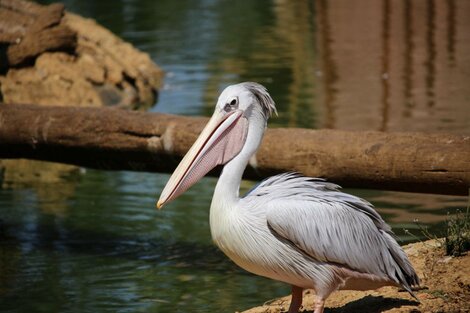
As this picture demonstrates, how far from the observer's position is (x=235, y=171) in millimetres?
4977

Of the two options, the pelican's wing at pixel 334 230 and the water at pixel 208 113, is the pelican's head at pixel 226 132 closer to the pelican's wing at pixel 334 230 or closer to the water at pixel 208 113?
the pelican's wing at pixel 334 230

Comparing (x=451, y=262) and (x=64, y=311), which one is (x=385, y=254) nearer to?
(x=451, y=262)

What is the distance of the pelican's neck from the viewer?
4871mm

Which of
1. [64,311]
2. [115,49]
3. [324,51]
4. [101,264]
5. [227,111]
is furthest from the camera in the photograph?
[324,51]

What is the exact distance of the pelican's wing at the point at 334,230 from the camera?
470 cm

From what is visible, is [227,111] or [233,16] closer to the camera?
[227,111]

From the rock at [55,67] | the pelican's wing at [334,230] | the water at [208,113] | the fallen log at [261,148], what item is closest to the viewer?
the pelican's wing at [334,230]

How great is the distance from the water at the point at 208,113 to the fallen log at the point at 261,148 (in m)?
0.66

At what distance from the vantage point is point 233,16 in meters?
20.0

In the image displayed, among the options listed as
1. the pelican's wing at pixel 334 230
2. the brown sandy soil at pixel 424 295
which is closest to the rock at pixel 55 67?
the brown sandy soil at pixel 424 295

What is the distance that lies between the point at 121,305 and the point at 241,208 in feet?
5.78

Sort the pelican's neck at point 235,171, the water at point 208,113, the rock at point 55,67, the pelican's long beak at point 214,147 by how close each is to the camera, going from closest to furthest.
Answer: the pelican's neck at point 235,171 < the pelican's long beak at point 214,147 < the water at point 208,113 < the rock at point 55,67

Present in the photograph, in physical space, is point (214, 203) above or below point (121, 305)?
above

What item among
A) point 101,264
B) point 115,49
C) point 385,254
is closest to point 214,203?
point 385,254
